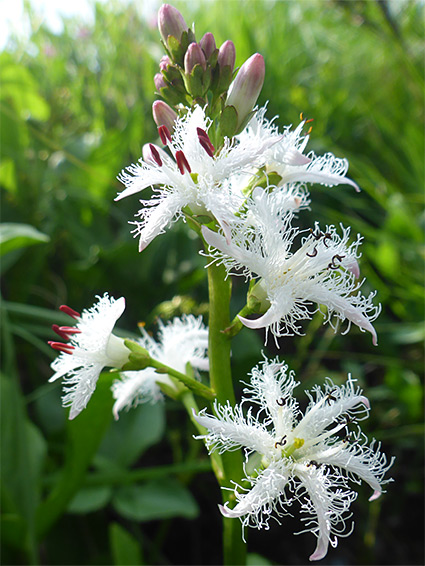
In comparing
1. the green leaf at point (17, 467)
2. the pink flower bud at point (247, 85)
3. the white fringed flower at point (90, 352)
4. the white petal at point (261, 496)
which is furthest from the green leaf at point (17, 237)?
the white petal at point (261, 496)

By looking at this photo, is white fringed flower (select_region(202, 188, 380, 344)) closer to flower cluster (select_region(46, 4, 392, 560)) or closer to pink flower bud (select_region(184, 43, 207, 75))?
flower cluster (select_region(46, 4, 392, 560))

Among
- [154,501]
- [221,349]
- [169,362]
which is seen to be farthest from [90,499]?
[221,349]

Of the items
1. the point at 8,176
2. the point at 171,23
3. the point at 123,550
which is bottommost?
the point at 123,550

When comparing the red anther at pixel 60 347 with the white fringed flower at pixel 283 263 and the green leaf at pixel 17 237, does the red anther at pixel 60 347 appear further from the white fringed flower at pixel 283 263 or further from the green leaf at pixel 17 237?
the green leaf at pixel 17 237

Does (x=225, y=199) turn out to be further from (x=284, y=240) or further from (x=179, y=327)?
(x=179, y=327)

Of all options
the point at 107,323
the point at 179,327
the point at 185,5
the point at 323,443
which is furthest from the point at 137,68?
the point at 323,443

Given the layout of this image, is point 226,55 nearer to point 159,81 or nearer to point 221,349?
point 159,81
